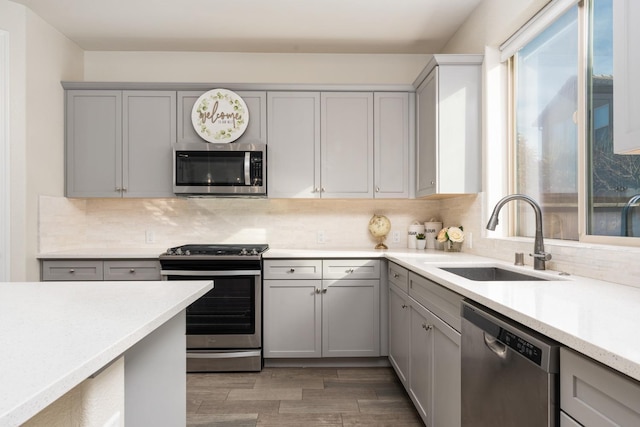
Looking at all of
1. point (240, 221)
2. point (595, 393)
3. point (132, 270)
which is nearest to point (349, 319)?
point (240, 221)

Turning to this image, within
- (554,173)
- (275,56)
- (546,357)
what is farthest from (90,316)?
(275,56)

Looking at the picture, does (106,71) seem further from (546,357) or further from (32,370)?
(546,357)

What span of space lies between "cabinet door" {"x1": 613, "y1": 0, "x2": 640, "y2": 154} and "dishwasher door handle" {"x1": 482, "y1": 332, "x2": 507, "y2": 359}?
0.67 meters

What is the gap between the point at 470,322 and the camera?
1.38 metres

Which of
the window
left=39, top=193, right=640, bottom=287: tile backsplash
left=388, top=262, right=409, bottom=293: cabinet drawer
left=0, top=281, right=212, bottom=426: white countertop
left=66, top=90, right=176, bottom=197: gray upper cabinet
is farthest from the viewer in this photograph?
left=39, top=193, right=640, bottom=287: tile backsplash

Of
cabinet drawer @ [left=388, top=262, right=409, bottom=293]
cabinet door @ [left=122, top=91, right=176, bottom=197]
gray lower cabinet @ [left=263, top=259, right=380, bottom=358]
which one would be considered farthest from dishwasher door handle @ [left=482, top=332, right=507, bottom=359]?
cabinet door @ [left=122, top=91, right=176, bottom=197]

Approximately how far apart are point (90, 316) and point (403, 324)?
1957 mm

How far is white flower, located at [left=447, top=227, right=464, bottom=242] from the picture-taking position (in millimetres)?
2803

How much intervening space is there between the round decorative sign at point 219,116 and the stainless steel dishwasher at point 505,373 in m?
2.38

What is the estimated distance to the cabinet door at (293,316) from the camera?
9.50 feet

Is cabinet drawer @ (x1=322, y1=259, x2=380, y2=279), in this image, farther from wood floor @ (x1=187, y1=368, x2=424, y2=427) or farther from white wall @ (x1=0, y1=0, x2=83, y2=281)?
white wall @ (x1=0, y1=0, x2=83, y2=281)

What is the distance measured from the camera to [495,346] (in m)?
1.21

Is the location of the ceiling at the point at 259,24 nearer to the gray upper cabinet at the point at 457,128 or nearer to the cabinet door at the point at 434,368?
the gray upper cabinet at the point at 457,128

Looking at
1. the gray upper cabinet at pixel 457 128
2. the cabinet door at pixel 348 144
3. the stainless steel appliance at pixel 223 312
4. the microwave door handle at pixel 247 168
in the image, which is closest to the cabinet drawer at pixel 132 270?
the stainless steel appliance at pixel 223 312
